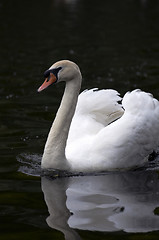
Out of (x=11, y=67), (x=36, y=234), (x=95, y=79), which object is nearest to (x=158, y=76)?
(x=95, y=79)

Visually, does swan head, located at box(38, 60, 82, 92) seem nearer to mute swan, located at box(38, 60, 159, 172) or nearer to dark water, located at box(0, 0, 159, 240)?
mute swan, located at box(38, 60, 159, 172)

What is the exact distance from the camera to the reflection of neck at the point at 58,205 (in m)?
5.39

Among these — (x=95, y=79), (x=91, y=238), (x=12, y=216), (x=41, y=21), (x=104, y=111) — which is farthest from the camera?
(x=41, y=21)

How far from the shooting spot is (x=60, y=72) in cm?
669

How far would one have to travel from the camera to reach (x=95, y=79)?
12680 millimetres

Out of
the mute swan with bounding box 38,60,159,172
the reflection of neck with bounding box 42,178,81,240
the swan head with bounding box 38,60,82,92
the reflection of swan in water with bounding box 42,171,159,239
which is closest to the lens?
the reflection of neck with bounding box 42,178,81,240

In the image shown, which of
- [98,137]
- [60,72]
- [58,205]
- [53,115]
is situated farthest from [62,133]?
[53,115]

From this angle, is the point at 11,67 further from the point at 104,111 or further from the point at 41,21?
the point at 41,21

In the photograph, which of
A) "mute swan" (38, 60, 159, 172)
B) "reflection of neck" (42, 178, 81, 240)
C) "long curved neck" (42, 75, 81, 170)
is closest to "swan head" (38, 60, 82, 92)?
"mute swan" (38, 60, 159, 172)

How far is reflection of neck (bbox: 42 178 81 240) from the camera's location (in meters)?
5.39

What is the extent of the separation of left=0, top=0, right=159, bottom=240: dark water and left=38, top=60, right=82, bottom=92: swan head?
1.12m

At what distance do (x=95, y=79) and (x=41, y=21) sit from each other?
10.4 m

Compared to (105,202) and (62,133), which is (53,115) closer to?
(62,133)

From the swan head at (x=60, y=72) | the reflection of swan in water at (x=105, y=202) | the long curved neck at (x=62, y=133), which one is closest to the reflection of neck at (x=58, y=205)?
the reflection of swan in water at (x=105, y=202)
